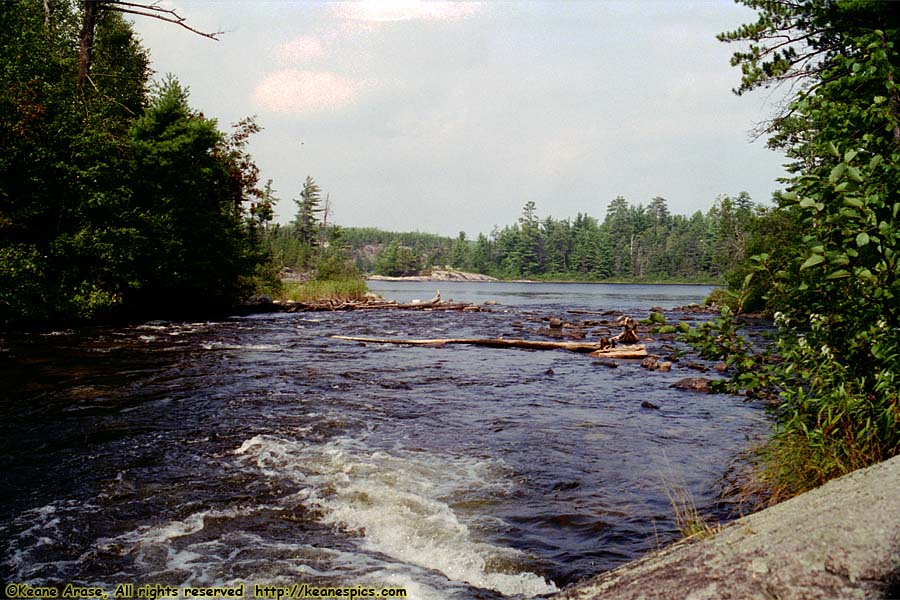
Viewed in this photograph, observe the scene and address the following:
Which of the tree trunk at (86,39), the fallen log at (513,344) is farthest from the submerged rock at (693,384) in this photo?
the tree trunk at (86,39)

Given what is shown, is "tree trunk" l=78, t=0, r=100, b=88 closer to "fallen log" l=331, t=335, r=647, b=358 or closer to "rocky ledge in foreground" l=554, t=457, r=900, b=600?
"fallen log" l=331, t=335, r=647, b=358

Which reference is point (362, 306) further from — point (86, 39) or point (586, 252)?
point (586, 252)

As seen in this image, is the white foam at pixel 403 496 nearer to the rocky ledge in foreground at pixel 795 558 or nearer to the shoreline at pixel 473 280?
the rocky ledge in foreground at pixel 795 558

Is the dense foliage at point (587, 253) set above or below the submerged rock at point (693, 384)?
above

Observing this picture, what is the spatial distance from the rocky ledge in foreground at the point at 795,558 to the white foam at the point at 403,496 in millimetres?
1410

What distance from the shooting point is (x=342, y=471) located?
285 inches

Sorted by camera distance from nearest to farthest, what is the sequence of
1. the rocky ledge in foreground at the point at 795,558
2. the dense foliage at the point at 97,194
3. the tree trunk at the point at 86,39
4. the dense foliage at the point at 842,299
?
the rocky ledge in foreground at the point at 795,558
the dense foliage at the point at 842,299
the dense foliage at the point at 97,194
the tree trunk at the point at 86,39

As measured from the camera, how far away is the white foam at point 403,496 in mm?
5039

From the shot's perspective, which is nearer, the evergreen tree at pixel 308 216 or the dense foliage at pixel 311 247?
the dense foliage at pixel 311 247

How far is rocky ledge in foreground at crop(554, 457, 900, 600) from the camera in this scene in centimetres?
284

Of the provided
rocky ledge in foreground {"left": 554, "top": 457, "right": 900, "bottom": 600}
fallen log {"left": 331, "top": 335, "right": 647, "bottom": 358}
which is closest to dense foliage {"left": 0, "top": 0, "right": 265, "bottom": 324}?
fallen log {"left": 331, "top": 335, "right": 647, "bottom": 358}

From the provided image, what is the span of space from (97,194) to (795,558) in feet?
78.3

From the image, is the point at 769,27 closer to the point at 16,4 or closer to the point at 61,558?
the point at 61,558

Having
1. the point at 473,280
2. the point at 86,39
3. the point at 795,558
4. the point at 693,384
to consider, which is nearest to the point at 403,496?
the point at 795,558
